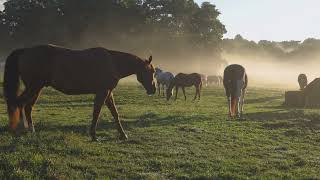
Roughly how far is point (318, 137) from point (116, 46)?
216 feet

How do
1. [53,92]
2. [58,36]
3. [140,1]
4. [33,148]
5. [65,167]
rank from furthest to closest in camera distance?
[140,1] → [58,36] → [53,92] → [33,148] → [65,167]

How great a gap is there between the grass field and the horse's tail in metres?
0.54

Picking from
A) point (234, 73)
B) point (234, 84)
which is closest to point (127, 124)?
point (234, 84)

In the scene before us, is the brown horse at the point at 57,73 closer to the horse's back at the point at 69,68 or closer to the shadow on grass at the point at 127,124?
the horse's back at the point at 69,68

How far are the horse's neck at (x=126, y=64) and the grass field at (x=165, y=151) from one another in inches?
77.8

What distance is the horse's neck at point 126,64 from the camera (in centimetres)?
1420

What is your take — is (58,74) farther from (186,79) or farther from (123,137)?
(186,79)

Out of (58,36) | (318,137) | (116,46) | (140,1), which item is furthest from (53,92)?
(140,1)

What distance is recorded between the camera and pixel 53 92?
35.5 m

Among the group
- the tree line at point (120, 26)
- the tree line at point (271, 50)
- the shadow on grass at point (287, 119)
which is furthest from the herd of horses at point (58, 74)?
the tree line at point (271, 50)

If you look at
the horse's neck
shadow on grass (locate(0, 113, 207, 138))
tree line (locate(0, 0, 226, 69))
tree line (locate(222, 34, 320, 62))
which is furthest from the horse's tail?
tree line (locate(222, 34, 320, 62))

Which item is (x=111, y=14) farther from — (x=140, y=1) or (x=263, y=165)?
(x=263, y=165)

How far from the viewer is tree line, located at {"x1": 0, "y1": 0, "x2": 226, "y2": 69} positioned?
75688mm

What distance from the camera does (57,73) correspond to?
44.7 ft
